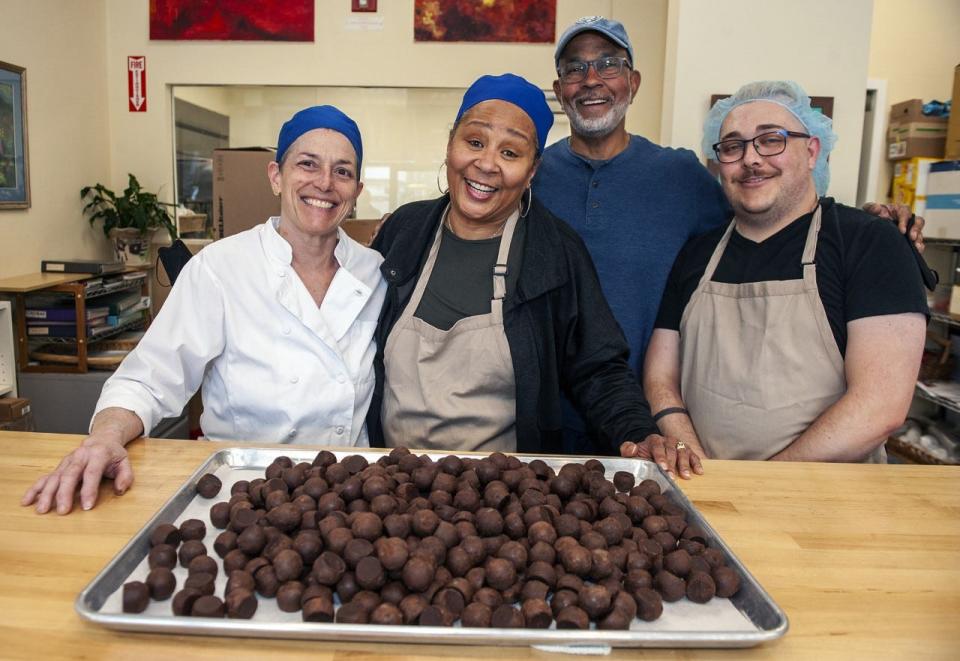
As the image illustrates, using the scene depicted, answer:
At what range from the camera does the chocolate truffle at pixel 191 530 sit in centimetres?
110

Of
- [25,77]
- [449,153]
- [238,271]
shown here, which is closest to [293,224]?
[238,271]

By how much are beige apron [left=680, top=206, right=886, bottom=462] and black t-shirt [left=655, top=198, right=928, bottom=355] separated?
0.03 m

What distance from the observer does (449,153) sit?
1869 mm

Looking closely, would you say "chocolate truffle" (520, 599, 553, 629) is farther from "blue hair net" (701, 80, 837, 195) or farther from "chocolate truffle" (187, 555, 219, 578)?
"blue hair net" (701, 80, 837, 195)

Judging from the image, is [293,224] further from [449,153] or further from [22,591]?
[22,591]

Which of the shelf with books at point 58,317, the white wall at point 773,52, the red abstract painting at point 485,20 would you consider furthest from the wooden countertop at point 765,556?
the red abstract painting at point 485,20

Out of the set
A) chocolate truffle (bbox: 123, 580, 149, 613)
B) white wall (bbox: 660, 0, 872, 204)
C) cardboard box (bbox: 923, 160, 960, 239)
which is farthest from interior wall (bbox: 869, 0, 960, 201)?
chocolate truffle (bbox: 123, 580, 149, 613)

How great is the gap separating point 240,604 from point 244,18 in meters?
5.36

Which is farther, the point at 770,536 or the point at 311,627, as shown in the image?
the point at 770,536

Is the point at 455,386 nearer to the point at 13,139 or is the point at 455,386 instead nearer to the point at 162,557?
the point at 162,557

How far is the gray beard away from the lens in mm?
2262

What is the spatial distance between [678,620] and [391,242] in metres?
1.39

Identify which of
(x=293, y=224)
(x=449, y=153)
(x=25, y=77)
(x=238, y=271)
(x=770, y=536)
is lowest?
(x=770, y=536)

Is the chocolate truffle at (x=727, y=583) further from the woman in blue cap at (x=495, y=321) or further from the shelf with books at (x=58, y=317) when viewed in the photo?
the shelf with books at (x=58, y=317)
